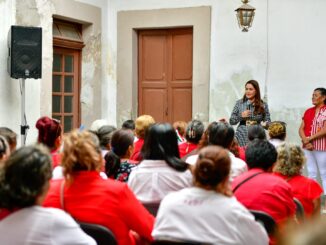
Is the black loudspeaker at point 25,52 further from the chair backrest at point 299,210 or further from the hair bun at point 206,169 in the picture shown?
the hair bun at point 206,169

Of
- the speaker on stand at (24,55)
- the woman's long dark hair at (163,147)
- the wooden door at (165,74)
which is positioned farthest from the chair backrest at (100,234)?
the wooden door at (165,74)

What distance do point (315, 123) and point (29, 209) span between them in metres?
5.77

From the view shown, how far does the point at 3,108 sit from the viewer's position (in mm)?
6828

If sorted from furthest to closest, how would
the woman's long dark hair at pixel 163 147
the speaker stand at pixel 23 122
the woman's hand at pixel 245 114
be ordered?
the woman's hand at pixel 245 114, the speaker stand at pixel 23 122, the woman's long dark hair at pixel 163 147

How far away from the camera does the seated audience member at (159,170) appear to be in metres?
3.32

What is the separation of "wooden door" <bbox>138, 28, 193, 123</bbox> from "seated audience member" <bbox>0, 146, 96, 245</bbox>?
6670 millimetres

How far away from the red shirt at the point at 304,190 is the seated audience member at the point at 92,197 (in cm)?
138

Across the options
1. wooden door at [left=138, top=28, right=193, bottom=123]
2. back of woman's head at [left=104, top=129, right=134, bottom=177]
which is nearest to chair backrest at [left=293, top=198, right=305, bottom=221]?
back of woman's head at [left=104, top=129, right=134, bottom=177]

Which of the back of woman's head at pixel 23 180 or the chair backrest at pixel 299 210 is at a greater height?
the back of woman's head at pixel 23 180

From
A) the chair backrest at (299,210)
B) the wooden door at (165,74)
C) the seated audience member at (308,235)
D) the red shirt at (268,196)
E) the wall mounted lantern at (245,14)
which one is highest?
the wall mounted lantern at (245,14)

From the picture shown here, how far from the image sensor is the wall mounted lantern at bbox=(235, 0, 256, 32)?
7.78 metres

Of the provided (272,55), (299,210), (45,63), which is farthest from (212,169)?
(272,55)

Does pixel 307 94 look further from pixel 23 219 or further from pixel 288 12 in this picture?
pixel 23 219

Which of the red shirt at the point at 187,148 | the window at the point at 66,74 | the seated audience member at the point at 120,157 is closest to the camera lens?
the seated audience member at the point at 120,157
